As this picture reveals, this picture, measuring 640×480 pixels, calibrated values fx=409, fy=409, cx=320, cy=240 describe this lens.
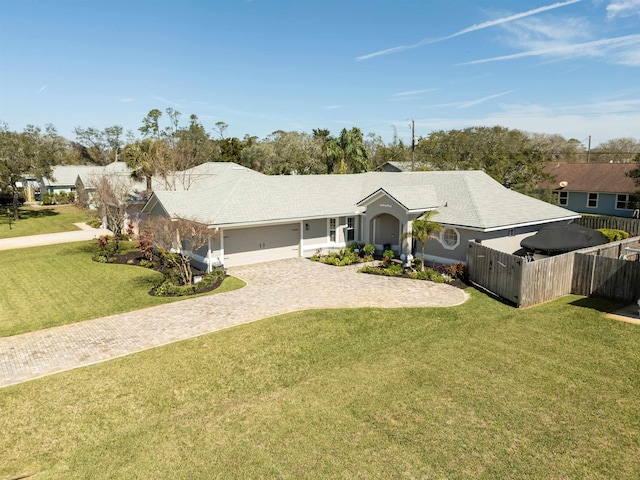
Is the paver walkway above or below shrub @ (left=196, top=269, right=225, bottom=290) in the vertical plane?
below

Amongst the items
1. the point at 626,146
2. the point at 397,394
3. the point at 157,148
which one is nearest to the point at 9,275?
the point at 157,148

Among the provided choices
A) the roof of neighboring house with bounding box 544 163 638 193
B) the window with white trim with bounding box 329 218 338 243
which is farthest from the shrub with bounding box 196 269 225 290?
the roof of neighboring house with bounding box 544 163 638 193

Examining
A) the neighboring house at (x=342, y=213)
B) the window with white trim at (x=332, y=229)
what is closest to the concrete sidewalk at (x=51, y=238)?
the neighboring house at (x=342, y=213)

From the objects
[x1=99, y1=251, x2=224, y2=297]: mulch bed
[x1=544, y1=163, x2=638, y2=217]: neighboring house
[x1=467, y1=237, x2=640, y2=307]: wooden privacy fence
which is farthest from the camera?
[x1=544, y1=163, x2=638, y2=217]: neighboring house

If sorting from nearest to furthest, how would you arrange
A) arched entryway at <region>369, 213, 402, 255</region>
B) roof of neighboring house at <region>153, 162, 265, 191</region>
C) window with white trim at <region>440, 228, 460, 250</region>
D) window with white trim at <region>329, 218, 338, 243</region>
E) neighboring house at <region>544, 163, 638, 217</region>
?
1. window with white trim at <region>440, 228, 460, 250</region>
2. arched entryway at <region>369, 213, 402, 255</region>
3. window with white trim at <region>329, 218, 338, 243</region>
4. roof of neighboring house at <region>153, 162, 265, 191</region>
5. neighboring house at <region>544, 163, 638, 217</region>

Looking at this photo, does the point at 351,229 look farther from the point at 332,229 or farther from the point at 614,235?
the point at 614,235

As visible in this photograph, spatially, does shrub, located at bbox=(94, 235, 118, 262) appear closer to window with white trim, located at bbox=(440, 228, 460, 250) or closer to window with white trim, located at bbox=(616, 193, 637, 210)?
window with white trim, located at bbox=(440, 228, 460, 250)

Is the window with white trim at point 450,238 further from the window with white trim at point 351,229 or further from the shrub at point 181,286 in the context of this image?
the shrub at point 181,286

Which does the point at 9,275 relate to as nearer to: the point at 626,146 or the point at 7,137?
the point at 7,137
